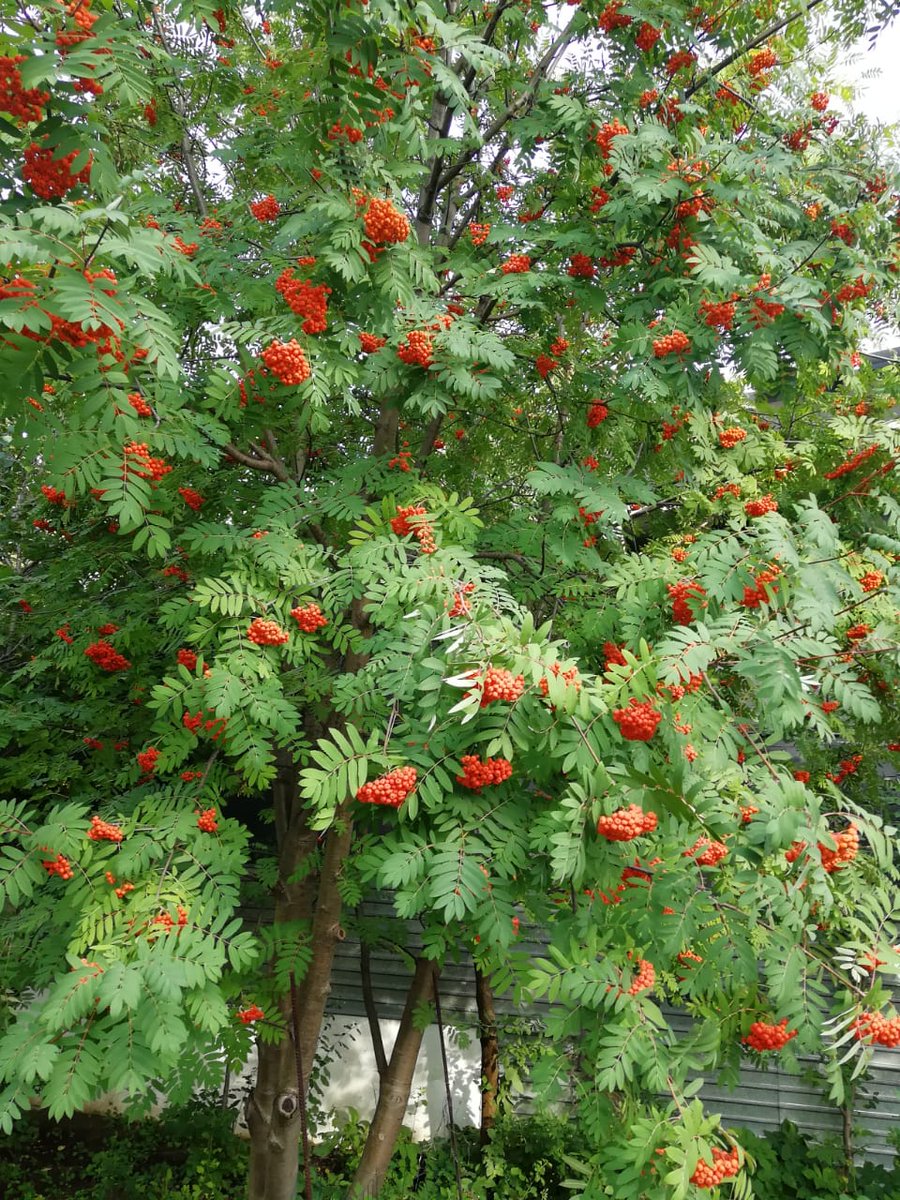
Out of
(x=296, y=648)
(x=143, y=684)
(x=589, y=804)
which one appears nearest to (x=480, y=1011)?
(x=143, y=684)

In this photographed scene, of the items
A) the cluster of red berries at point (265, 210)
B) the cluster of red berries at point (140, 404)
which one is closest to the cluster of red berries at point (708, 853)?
the cluster of red berries at point (140, 404)

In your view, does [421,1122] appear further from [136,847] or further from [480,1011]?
[136,847]

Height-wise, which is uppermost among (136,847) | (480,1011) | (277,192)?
(277,192)

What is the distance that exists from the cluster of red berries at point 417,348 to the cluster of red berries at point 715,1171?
8.63 ft

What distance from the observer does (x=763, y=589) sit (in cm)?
264

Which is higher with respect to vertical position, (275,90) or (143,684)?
(275,90)

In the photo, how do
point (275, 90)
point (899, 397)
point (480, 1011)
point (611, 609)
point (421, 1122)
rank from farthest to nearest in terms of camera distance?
point (421, 1122) < point (480, 1011) < point (899, 397) < point (275, 90) < point (611, 609)

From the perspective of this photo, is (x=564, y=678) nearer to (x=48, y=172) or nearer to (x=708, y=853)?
(x=708, y=853)

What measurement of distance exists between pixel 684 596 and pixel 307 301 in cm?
163

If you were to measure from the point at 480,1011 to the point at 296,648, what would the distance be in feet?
11.6

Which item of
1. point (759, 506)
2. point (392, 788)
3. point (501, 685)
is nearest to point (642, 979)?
point (392, 788)

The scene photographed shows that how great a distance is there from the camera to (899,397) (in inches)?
171

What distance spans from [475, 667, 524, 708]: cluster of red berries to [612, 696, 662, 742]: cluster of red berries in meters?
0.30

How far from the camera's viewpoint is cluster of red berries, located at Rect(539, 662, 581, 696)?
203 cm
